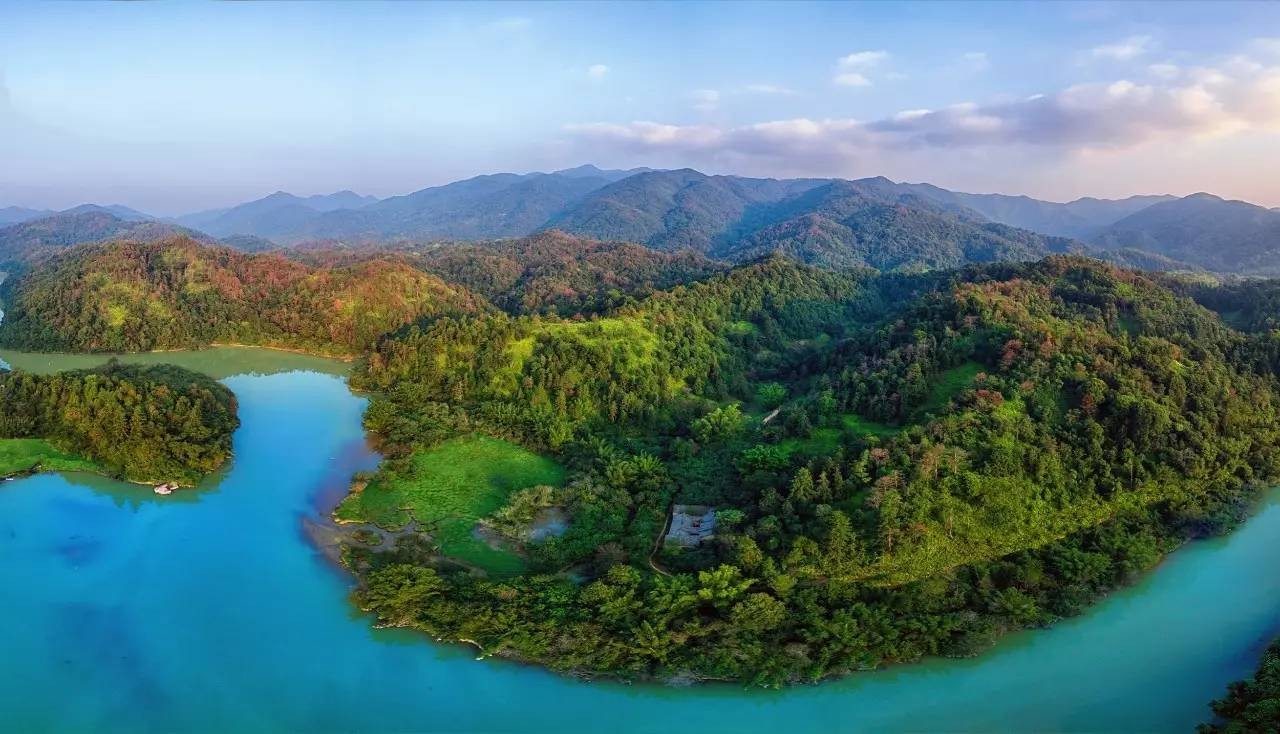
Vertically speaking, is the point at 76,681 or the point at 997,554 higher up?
the point at 997,554

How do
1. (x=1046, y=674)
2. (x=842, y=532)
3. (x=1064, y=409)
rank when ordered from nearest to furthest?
(x=1046, y=674), (x=842, y=532), (x=1064, y=409)

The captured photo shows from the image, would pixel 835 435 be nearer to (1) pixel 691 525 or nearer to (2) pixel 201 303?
(1) pixel 691 525

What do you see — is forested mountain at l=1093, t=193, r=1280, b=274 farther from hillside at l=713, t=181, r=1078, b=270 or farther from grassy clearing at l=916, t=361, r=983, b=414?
grassy clearing at l=916, t=361, r=983, b=414

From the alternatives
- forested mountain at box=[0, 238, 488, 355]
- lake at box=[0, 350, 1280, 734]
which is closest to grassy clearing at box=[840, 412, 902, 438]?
lake at box=[0, 350, 1280, 734]

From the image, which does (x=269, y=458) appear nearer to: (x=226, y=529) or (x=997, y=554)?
(x=226, y=529)

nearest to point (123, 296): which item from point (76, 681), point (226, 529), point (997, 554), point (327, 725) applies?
point (226, 529)

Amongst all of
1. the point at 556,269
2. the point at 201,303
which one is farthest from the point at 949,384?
the point at 556,269
